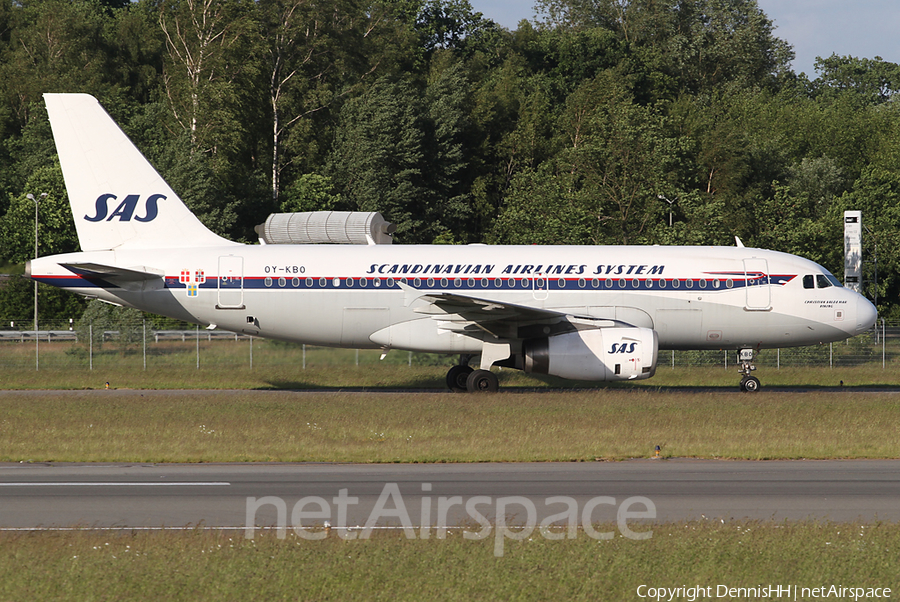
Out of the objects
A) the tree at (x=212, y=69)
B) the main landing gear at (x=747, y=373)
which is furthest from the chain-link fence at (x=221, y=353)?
the tree at (x=212, y=69)

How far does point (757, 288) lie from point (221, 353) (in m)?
18.9

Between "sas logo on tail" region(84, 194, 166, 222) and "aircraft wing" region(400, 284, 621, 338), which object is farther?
"sas logo on tail" region(84, 194, 166, 222)

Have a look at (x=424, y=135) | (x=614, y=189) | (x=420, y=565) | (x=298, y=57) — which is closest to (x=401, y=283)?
(x=420, y=565)

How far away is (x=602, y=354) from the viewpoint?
1003 inches

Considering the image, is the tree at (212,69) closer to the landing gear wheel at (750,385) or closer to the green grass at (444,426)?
the green grass at (444,426)

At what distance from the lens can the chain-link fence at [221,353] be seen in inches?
1332

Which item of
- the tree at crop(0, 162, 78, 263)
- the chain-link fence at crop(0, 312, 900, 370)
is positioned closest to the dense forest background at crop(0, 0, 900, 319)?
the tree at crop(0, 162, 78, 263)

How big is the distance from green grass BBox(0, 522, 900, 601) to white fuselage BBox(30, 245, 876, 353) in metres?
16.5

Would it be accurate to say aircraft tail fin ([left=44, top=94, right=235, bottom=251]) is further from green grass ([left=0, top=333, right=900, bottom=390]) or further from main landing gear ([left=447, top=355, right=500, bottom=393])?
main landing gear ([left=447, top=355, right=500, bottom=393])

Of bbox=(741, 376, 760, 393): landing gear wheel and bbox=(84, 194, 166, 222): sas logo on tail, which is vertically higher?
bbox=(84, 194, 166, 222): sas logo on tail

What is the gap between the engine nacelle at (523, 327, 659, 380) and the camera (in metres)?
25.4

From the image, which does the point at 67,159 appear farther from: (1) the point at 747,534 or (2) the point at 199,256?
(1) the point at 747,534

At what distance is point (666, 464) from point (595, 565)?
7.26m

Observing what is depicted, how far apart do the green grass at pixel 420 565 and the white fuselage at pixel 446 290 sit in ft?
54.3
